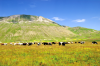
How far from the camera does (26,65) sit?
1052 centimetres

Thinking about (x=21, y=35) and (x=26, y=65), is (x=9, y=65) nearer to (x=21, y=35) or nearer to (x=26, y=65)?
(x=26, y=65)

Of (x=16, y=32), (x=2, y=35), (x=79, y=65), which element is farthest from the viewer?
(x=16, y=32)

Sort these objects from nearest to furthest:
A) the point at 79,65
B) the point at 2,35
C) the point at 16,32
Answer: the point at 79,65 → the point at 2,35 → the point at 16,32

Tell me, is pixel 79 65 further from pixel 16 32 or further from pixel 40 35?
pixel 16 32

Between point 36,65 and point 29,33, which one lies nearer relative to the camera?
point 36,65

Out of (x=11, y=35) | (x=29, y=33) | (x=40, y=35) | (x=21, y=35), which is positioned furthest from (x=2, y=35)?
(x=40, y=35)

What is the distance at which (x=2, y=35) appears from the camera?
18238 centimetres

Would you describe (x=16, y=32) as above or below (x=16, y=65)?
above

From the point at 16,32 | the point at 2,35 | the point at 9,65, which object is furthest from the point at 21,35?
the point at 9,65

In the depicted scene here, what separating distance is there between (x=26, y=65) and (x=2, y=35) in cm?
20253

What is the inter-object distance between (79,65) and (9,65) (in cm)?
952

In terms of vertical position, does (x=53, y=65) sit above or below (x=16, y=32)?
below

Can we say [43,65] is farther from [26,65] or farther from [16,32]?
[16,32]

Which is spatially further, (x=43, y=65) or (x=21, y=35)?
(x=21, y=35)
